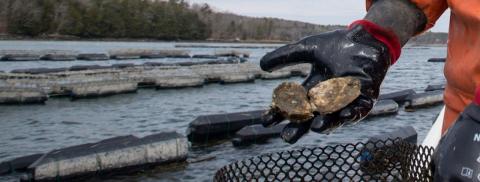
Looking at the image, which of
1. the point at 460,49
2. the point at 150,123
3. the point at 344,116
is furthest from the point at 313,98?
the point at 150,123

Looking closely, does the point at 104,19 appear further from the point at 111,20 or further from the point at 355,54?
the point at 355,54

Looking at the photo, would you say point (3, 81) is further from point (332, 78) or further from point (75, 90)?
point (332, 78)

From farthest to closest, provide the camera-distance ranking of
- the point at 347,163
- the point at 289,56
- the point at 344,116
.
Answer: the point at 347,163 → the point at 289,56 → the point at 344,116

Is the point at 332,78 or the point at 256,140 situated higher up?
the point at 332,78

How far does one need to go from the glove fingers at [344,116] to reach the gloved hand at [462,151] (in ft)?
1.55

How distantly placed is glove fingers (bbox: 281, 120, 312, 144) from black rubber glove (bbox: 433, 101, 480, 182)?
588 millimetres

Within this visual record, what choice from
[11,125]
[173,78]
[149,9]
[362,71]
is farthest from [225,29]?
[362,71]

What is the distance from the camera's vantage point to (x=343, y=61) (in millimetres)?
1897

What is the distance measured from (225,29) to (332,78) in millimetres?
163880

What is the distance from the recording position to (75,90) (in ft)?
81.4

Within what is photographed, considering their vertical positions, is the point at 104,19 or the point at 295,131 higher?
the point at 295,131

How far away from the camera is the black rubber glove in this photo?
129cm

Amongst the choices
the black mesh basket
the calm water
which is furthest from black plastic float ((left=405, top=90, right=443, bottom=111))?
the black mesh basket

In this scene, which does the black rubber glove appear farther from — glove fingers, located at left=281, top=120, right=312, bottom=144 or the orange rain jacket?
glove fingers, located at left=281, top=120, right=312, bottom=144
